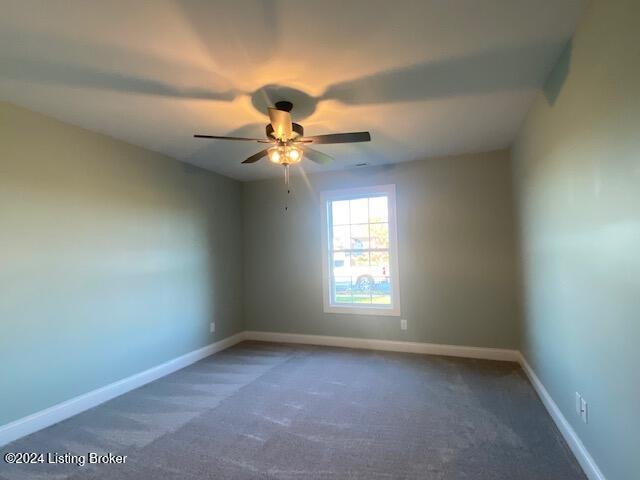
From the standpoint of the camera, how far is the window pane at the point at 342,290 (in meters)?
4.71

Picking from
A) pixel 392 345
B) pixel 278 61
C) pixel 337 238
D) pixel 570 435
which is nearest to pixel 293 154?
pixel 278 61

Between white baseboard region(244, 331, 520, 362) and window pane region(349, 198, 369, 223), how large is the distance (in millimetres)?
1610

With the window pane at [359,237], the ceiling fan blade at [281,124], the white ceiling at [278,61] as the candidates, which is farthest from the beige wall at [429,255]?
the ceiling fan blade at [281,124]

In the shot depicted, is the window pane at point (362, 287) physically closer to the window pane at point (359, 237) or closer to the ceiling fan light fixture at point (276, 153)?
the window pane at point (359, 237)

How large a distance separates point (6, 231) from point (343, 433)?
285 centimetres

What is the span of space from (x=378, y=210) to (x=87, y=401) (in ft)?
12.2

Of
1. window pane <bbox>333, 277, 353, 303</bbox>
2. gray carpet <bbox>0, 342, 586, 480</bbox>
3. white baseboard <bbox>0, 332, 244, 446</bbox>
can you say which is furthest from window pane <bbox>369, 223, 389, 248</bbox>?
white baseboard <bbox>0, 332, 244, 446</bbox>

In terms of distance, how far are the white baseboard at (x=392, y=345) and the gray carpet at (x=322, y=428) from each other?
0.31m

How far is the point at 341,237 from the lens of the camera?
478 centimetres

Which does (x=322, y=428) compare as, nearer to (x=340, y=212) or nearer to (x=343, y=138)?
(x=343, y=138)

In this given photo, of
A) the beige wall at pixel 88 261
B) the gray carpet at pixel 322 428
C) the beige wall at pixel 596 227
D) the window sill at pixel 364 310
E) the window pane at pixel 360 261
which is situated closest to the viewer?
the beige wall at pixel 596 227

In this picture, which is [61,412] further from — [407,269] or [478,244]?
[478,244]

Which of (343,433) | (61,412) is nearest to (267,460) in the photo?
(343,433)

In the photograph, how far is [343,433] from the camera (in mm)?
2420
